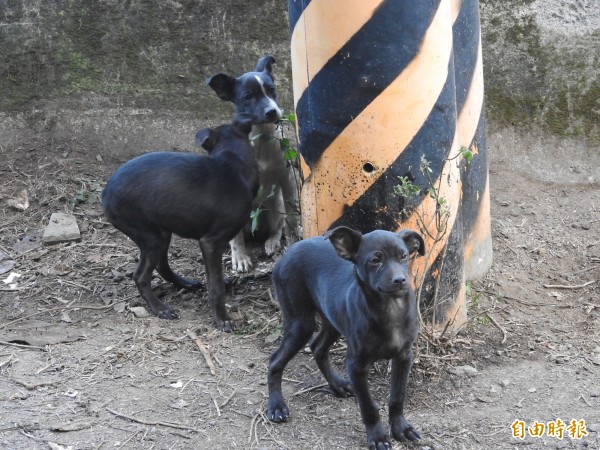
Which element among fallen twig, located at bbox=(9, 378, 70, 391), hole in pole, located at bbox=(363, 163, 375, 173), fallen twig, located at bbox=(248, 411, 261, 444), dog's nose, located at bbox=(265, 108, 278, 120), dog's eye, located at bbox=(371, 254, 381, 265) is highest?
→ hole in pole, located at bbox=(363, 163, 375, 173)

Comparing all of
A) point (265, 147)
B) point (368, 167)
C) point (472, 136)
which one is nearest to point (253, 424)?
point (368, 167)

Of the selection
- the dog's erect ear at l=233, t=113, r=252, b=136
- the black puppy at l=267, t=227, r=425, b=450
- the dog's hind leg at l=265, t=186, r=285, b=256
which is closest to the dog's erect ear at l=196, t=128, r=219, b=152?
the dog's erect ear at l=233, t=113, r=252, b=136

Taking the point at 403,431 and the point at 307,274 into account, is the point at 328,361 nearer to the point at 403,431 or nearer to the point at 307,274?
the point at 307,274

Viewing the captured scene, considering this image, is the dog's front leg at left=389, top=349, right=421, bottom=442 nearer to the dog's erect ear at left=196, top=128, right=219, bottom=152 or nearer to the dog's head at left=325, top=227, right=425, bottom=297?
the dog's head at left=325, top=227, right=425, bottom=297

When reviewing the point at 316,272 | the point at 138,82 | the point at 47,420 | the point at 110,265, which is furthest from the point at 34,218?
the point at 316,272

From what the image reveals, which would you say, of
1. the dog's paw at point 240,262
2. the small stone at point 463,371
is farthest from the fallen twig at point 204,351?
the small stone at point 463,371

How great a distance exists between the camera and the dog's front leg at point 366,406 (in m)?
3.65

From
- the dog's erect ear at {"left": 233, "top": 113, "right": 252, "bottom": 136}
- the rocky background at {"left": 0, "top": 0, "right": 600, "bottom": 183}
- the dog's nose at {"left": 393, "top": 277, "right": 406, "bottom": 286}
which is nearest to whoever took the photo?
the dog's nose at {"left": 393, "top": 277, "right": 406, "bottom": 286}

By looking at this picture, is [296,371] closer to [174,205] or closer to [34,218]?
[174,205]

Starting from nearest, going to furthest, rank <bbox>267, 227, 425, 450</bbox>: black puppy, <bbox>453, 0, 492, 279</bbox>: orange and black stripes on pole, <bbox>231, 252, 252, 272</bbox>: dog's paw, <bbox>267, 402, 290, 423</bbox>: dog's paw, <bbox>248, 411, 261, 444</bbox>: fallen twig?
<bbox>267, 227, 425, 450</bbox>: black puppy, <bbox>248, 411, 261, 444</bbox>: fallen twig, <bbox>267, 402, 290, 423</bbox>: dog's paw, <bbox>453, 0, 492, 279</bbox>: orange and black stripes on pole, <bbox>231, 252, 252, 272</bbox>: dog's paw

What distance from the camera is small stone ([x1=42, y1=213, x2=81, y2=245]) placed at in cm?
591

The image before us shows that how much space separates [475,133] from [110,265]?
7.92 ft

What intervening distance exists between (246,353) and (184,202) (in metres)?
1.03

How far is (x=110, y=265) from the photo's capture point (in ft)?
18.7
